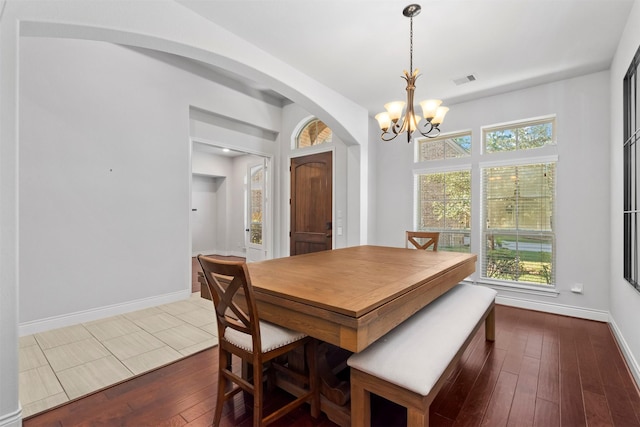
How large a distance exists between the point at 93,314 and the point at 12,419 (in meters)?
1.95

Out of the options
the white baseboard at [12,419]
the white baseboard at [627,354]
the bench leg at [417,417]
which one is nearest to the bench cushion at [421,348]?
the bench leg at [417,417]

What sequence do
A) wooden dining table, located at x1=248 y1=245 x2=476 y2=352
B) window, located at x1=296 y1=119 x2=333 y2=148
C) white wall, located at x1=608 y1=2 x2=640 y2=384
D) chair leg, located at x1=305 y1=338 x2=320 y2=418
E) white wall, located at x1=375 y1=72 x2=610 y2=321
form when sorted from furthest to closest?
window, located at x1=296 y1=119 x2=333 y2=148
white wall, located at x1=375 y1=72 x2=610 y2=321
white wall, located at x1=608 y1=2 x2=640 y2=384
chair leg, located at x1=305 y1=338 x2=320 y2=418
wooden dining table, located at x1=248 y1=245 x2=476 y2=352

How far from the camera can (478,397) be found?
194 centimetres

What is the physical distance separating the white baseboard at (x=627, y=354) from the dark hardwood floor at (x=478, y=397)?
0.05m

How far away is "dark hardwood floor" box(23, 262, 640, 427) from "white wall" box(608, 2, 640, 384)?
0.21 metres

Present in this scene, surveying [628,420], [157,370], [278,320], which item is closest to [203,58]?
[278,320]

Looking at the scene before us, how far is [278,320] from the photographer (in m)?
1.54

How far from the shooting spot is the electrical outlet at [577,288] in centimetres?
341

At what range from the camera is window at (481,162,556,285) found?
3.67 meters

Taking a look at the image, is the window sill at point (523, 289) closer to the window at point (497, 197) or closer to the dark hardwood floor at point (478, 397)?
the window at point (497, 197)

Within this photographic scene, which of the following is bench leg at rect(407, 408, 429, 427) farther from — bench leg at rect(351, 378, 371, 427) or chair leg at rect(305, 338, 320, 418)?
chair leg at rect(305, 338, 320, 418)

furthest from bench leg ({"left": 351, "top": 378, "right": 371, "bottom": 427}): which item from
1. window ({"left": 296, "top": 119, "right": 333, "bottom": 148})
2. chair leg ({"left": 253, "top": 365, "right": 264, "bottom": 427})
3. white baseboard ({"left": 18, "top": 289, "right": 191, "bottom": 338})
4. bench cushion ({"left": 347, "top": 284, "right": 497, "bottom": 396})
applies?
window ({"left": 296, "top": 119, "right": 333, "bottom": 148})

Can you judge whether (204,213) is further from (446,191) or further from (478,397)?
(478,397)

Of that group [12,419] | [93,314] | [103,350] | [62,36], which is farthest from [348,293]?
[93,314]
